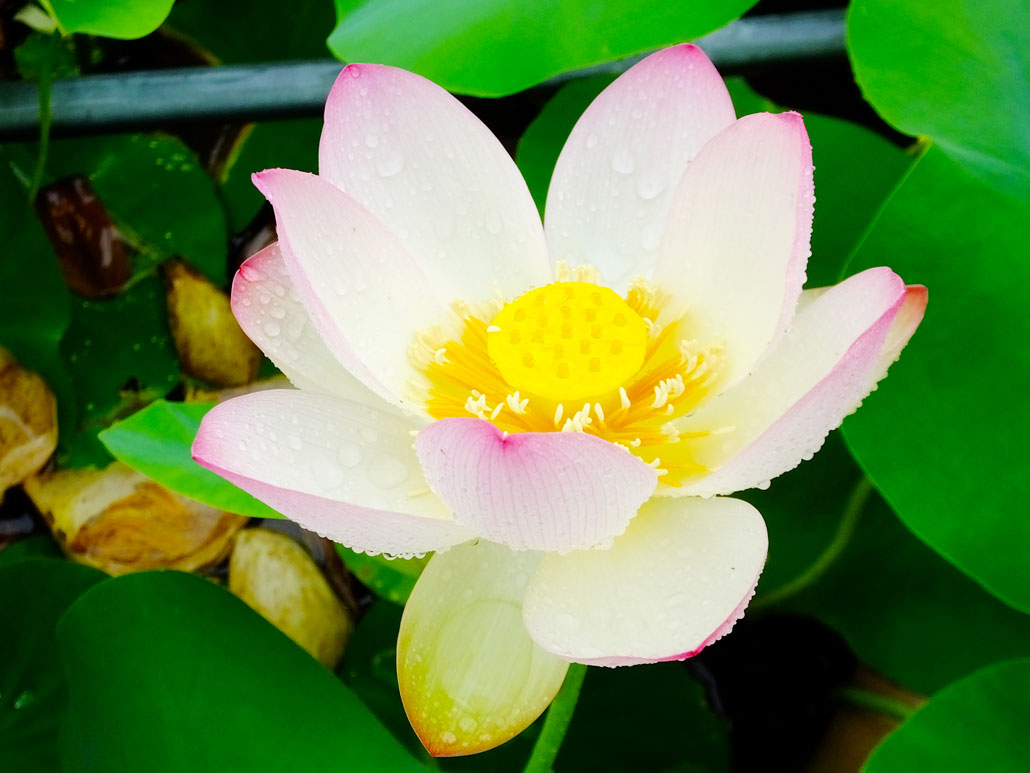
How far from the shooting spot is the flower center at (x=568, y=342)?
74 centimetres

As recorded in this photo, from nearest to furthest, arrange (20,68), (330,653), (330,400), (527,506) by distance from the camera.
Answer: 1. (527,506)
2. (330,400)
3. (330,653)
4. (20,68)

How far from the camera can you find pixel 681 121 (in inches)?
30.3

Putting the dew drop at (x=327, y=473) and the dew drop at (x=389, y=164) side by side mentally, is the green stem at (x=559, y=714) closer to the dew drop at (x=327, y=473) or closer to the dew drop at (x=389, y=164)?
the dew drop at (x=327, y=473)

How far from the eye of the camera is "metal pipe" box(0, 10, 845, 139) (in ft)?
3.11

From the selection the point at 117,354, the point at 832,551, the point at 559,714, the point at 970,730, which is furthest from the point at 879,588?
the point at 117,354

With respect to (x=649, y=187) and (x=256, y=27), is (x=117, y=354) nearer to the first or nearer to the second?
(x=256, y=27)

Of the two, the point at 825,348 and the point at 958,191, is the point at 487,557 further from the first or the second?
the point at 958,191

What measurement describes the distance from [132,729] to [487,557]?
33 cm

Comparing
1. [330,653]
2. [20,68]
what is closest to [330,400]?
[330,653]

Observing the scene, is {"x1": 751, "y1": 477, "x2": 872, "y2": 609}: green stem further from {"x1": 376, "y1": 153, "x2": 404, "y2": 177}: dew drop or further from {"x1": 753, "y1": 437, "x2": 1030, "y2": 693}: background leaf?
{"x1": 376, "y1": 153, "x2": 404, "y2": 177}: dew drop

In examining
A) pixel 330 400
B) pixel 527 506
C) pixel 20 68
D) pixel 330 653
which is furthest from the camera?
pixel 20 68

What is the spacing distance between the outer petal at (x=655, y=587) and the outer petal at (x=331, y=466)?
0.28 feet

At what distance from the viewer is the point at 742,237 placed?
72 cm

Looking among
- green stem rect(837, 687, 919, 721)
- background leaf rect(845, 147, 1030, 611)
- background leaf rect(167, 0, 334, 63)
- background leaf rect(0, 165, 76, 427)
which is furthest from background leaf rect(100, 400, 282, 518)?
green stem rect(837, 687, 919, 721)
